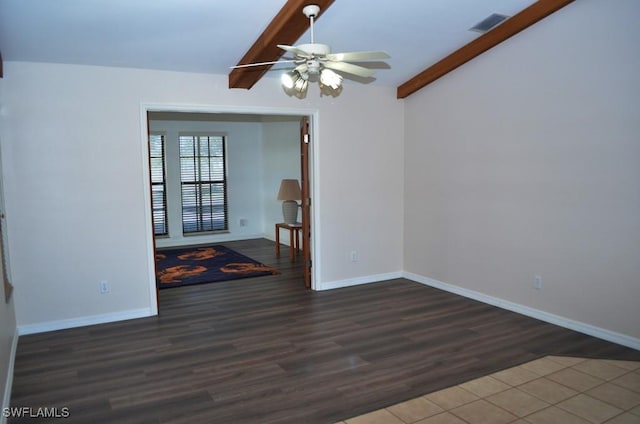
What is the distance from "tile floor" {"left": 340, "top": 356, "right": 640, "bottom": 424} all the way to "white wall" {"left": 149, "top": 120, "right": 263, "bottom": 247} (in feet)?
22.9

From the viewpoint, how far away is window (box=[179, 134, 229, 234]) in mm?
9117

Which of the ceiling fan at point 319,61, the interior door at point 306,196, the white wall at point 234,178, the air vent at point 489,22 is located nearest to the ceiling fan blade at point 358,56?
the ceiling fan at point 319,61

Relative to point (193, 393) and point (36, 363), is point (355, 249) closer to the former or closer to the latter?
point (193, 393)

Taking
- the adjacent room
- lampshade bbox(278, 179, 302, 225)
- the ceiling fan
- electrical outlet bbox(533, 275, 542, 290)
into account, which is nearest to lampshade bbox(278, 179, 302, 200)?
lampshade bbox(278, 179, 302, 225)

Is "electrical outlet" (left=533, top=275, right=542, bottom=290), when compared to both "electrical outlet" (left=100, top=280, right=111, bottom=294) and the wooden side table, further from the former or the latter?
"electrical outlet" (left=100, top=280, right=111, bottom=294)

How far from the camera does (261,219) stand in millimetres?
9766

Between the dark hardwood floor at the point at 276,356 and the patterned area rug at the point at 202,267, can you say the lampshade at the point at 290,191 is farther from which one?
the dark hardwood floor at the point at 276,356

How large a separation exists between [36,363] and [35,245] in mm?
1130

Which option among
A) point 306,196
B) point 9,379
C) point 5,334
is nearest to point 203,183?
point 306,196

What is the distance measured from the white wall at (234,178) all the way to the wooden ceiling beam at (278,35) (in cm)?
468

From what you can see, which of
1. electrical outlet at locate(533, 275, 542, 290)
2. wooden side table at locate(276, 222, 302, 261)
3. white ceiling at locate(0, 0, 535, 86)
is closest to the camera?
white ceiling at locate(0, 0, 535, 86)

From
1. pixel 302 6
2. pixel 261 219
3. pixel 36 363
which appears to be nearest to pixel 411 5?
pixel 302 6

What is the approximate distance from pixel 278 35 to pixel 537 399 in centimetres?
321

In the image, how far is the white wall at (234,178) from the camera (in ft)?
29.2
